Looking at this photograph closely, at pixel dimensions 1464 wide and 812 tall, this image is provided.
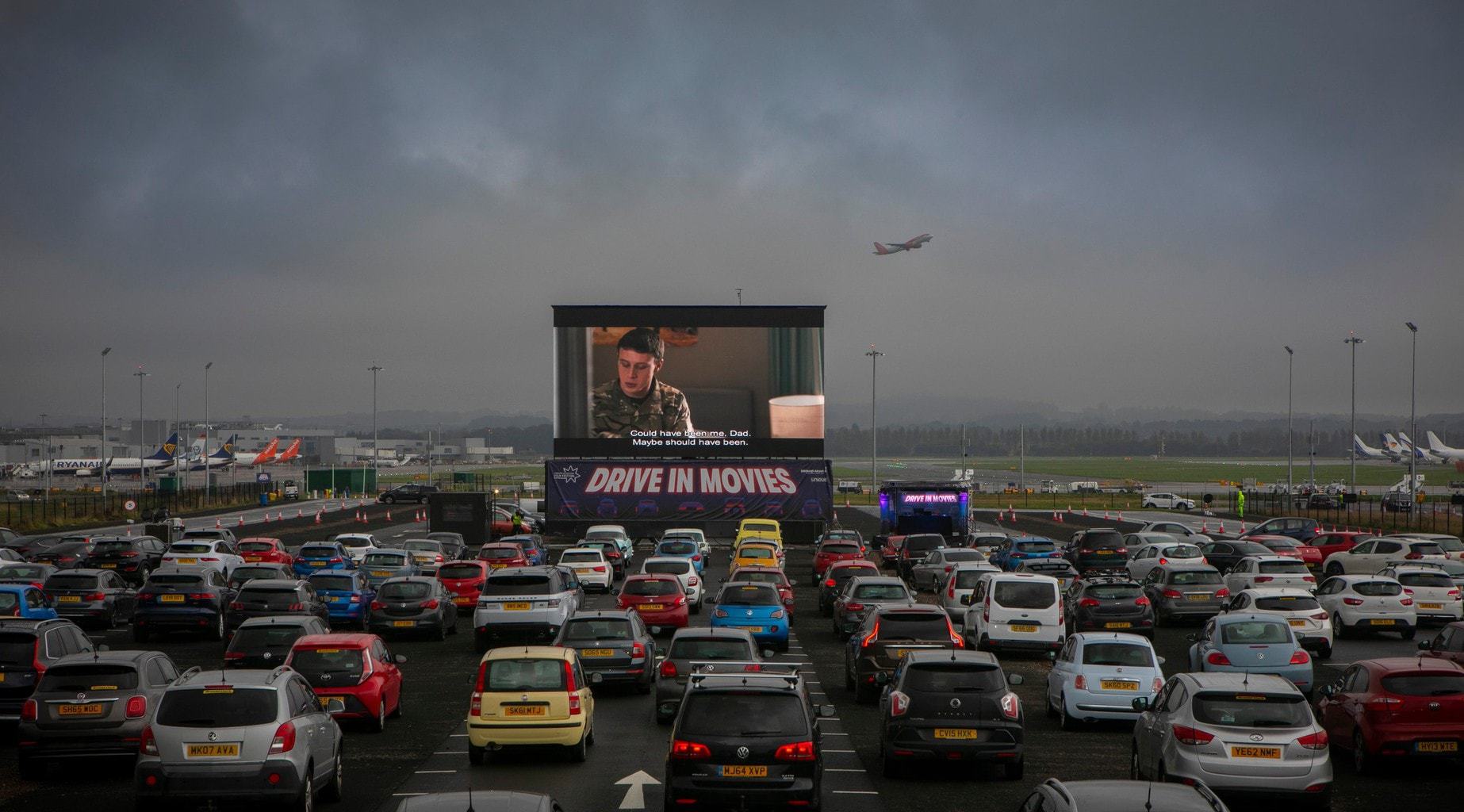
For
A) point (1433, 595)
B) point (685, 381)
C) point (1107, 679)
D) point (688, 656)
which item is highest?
A: point (685, 381)

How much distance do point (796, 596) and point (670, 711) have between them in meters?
24.6

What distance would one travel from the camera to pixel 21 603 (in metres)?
29.1

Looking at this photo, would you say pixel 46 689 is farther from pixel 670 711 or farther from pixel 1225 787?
pixel 1225 787

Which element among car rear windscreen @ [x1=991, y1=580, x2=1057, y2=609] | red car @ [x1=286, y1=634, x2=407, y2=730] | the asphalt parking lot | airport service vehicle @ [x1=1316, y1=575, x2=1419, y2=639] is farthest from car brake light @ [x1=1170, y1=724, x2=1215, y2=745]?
airport service vehicle @ [x1=1316, y1=575, x2=1419, y2=639]

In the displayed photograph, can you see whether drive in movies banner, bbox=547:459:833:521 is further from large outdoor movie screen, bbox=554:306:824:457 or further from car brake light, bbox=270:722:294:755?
car brake light, bbox=270:722:294:755

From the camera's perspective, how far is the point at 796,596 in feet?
148

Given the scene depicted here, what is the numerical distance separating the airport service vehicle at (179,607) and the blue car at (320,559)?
957 cm

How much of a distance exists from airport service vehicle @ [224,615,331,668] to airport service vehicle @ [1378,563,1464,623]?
24594 millimetres

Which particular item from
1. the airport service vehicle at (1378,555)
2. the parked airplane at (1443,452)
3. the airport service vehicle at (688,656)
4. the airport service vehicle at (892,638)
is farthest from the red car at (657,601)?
the parked airplane at (1443,452)

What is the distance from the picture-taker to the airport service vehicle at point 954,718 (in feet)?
54.4

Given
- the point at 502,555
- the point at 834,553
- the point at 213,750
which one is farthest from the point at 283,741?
the point at 834,553

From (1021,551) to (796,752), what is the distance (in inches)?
1416

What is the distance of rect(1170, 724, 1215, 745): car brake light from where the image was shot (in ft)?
47.6

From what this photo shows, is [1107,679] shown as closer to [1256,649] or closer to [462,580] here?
[1256,649]
